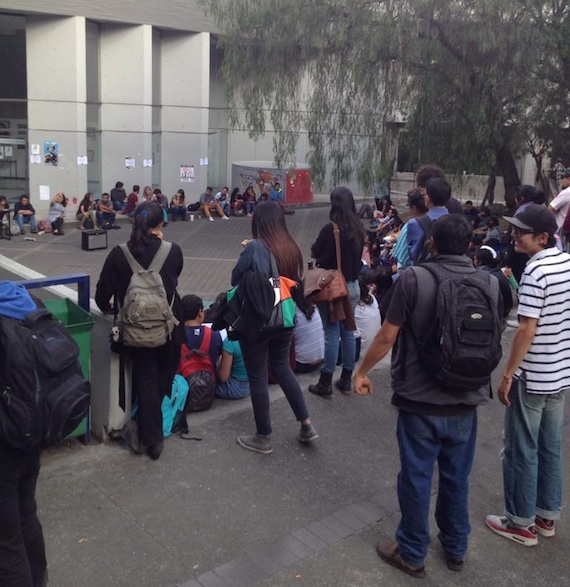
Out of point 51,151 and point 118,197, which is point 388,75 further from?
point 51,151

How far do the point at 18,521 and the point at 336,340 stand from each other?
3246 mm

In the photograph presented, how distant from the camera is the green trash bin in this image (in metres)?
4.59

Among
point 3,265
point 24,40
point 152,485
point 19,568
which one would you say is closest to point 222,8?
point 24,40

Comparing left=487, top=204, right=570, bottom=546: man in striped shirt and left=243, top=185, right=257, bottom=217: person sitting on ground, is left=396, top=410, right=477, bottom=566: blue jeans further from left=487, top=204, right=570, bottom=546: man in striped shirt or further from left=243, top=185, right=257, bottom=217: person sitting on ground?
left=243, top=185, right=257, bottom=217: person sitting on ground

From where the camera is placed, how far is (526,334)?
3703 mm

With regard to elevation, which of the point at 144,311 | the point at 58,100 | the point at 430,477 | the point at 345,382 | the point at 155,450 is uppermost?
the point at 58,100

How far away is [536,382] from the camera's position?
379 centimetres

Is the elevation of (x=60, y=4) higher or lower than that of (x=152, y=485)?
higher

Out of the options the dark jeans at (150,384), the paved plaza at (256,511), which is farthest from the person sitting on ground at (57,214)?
the dark jeans at (150,384)

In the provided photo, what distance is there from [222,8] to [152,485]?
1791 centimetres

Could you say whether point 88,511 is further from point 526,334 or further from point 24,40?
point 24,40

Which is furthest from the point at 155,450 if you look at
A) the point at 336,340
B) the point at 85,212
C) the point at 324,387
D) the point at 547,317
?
the point at 85,212

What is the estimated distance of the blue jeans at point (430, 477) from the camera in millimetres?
3494

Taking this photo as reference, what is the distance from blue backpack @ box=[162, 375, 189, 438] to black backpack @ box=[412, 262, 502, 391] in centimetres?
207
